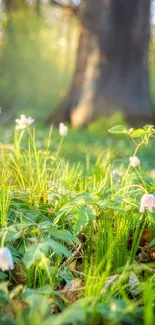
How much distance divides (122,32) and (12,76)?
21406mm

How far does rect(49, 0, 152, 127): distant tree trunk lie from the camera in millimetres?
10312

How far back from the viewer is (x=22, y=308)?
148 centimetres

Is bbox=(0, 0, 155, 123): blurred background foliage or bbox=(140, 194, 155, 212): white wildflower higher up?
bbox=(0, 0, 155, 123): blurred background foliage

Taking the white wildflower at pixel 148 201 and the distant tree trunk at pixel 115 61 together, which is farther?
the distant tree trunk at pixel 115 61

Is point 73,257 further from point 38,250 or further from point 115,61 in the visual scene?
point 115,61

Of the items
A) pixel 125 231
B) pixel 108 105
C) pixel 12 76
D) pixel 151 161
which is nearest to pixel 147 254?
pixel 125 231

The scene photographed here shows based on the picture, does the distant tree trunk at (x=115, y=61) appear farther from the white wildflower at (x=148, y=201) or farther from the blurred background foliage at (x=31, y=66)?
the blurred background foliage at (x=31, y=66)

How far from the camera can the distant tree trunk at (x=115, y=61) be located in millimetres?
10312

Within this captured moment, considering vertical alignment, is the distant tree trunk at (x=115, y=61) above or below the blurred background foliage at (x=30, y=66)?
below

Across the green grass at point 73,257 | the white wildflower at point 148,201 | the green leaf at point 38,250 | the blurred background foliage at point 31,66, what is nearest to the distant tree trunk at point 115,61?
the green grass at point 73,257

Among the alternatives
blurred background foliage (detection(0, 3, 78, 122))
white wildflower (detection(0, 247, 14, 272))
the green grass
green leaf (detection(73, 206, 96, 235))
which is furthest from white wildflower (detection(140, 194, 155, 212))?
blurred background foliage (detection(0, 3, 78, 122))

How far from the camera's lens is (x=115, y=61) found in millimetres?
10531

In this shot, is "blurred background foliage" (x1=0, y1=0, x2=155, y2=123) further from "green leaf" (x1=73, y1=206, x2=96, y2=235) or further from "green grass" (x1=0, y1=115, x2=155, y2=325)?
"green leaf" (x1=73, y1=206, x2=96, y2=235)

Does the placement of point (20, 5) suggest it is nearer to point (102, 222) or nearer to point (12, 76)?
point (102, 222)
